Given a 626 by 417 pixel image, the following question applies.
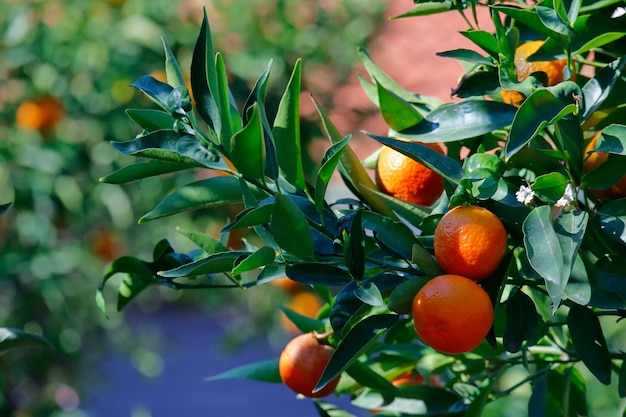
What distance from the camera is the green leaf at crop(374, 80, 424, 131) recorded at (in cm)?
62

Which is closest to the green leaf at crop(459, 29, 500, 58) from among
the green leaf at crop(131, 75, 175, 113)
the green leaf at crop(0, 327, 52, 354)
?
the green leaf at crop(131, 75, 175, 113)

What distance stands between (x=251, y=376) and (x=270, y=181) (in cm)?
24

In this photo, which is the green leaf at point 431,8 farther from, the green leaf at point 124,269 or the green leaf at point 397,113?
the green leaf at point 124,269

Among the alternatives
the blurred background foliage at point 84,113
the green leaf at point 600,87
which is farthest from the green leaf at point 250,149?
the blurred background foliage at point 84,113

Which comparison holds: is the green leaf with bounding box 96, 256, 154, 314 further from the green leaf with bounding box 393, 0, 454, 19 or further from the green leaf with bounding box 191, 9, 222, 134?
the green leaf with bounding box 393, 0, 454, 19

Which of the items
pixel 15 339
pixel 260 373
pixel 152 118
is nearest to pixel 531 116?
pixel 152 118

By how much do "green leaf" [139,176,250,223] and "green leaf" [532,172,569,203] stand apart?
0.71ft

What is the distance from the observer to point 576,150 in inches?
22.5

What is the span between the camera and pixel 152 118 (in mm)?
616

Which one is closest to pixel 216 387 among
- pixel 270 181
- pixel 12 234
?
pixel 12 234

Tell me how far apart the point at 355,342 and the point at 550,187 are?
16 cm

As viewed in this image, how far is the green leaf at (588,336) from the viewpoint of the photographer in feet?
1.92

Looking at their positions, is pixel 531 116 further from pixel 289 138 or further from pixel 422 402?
pixel 422 402

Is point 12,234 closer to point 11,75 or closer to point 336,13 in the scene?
point 11,75
